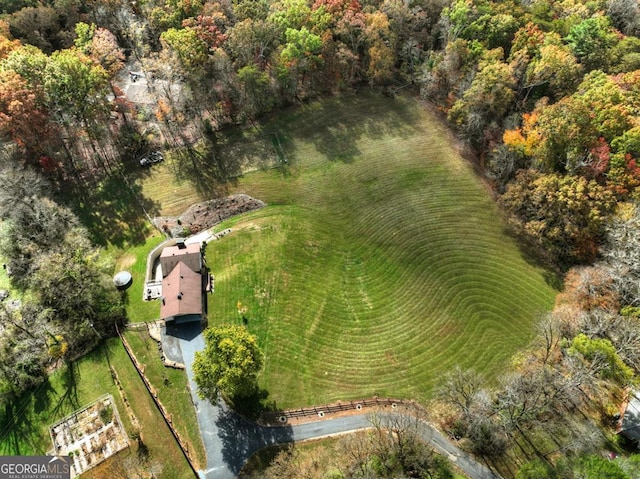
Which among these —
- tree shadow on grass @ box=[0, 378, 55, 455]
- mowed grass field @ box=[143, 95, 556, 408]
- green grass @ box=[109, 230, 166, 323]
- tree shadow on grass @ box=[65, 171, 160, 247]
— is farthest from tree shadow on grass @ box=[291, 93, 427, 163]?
tree shadow on grass @ box=[0, 378, 55, 455]

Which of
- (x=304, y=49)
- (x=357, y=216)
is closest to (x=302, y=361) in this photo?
(x=357, y=216)

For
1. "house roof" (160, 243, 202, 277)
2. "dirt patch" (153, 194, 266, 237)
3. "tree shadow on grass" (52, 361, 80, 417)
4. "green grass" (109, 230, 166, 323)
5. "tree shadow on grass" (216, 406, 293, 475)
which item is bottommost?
"tree shadow on grass" (52, 361, 80, 417)

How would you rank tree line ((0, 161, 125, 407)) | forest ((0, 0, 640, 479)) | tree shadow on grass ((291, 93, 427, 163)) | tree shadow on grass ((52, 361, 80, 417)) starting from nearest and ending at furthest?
forest ((0, 0, 640, 479)) < tree shadow on grass ((52, 361, 80, 417)) < tree line ((0, 161, 125, 407)) < tree shadow on grass ((291, 93, 427, 163))

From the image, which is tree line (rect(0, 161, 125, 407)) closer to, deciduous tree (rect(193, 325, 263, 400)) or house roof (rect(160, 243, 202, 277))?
house roof (rect(160, 243, 202, 277))

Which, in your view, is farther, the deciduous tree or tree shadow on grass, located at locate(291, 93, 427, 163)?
tree shadow on grass, located at locate(291, 93, 427, 163)

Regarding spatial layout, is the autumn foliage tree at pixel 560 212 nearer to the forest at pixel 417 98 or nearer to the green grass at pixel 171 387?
the forest at pixel 417 98

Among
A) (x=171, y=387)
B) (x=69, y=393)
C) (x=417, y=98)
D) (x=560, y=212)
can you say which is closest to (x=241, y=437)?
(x=171, y=387)

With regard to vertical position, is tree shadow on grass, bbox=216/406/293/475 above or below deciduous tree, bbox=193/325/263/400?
below

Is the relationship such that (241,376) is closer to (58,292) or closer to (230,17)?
(58,292)
